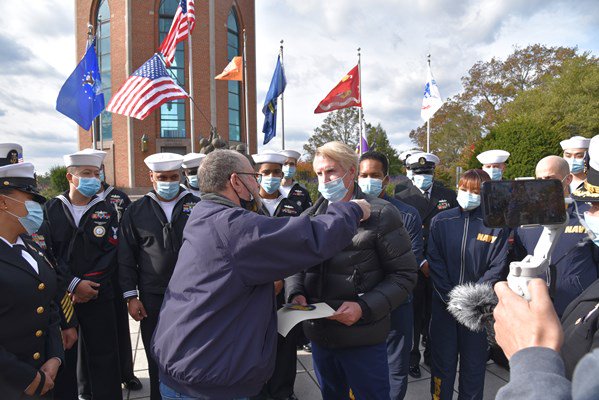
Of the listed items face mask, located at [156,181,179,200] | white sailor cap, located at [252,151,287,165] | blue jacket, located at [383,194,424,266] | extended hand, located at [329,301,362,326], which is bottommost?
extended hand, located at [329,301,362,326]

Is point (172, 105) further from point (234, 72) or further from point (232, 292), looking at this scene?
point (232, 292)

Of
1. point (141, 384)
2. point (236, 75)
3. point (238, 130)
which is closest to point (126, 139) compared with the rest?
point (238, 130)

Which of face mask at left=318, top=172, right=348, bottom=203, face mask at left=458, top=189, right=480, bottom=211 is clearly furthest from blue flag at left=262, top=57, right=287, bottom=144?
face mask at left=318, top=172, right=348, bottom=203

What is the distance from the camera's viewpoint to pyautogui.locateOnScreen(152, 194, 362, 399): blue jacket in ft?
5.45

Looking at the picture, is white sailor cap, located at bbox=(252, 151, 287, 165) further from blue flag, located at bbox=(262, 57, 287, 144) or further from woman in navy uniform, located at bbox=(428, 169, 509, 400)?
blue flag, located at bbox=(262, 57, 287, 144)

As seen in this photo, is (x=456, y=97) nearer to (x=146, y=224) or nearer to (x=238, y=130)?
(x=238, y=130)

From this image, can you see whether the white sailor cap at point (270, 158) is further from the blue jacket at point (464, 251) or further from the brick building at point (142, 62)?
the brick building at point (142, 62)

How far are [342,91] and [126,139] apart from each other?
18.6 m

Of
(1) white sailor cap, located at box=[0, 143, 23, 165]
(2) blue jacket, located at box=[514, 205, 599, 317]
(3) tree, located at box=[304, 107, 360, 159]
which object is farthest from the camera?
(3) tree, located at box=[304, 107, 360, 159]

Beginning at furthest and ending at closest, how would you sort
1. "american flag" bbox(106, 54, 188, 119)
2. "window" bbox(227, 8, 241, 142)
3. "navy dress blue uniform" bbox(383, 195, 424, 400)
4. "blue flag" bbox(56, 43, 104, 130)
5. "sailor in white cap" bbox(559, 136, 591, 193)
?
"window" bbox(227, 8, 241, 142) < "american flag" bbox(106, 54, 188, 119) < "blue flag" bbox(56, 43, 104, 130) < "sailor in white cap" bbox(559, 136, 591, 193) < "navy dress blue uniform" bbox(383, 195, 424, 400)

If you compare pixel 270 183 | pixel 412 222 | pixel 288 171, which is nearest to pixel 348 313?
pixel 412 222

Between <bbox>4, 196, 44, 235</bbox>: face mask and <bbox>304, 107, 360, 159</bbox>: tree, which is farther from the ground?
<bbox>304, 107, 360, 159</bbox>: tree

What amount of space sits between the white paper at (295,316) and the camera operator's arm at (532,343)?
3.32 ft

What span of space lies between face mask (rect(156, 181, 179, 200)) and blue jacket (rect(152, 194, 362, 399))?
1958mm
